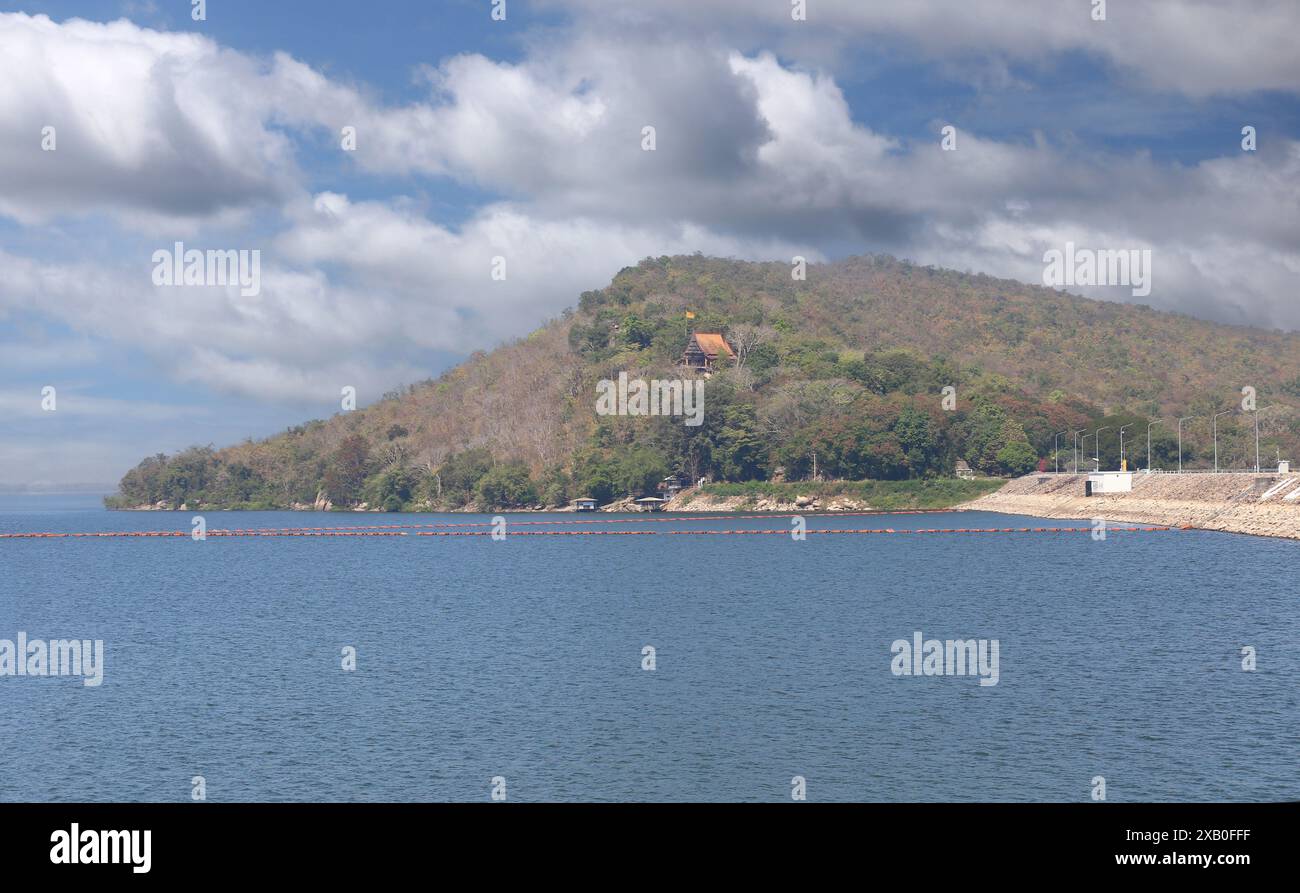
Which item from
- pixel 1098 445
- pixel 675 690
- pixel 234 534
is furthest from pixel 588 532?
pixel 675 690

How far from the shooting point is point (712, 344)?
196m

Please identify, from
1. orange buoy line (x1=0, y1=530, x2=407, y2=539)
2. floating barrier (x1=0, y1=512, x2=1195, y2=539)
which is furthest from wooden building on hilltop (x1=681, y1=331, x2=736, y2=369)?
orange buoy line (x1=0, y1=530, x2=407, y2=539)

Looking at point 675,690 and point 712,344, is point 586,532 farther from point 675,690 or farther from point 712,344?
point 675,690

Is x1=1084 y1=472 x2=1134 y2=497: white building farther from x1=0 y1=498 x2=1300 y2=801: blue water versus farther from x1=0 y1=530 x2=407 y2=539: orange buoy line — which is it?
x1=0 y1=530 x2=407 y2=539: orange buoy line

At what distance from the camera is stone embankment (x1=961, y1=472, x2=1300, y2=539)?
97.1 metres

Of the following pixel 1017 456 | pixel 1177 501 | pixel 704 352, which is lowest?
pixel 1177 501

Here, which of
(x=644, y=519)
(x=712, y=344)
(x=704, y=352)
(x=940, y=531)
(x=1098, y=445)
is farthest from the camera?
(x=712, y=344)

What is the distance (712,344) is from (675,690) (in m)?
161

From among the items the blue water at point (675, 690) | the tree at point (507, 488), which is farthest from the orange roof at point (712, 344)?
the blue water at point (675, 690)

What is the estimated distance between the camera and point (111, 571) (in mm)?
96062

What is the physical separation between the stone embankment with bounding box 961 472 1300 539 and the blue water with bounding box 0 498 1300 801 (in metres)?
20.7

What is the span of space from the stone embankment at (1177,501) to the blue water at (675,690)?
20.7 meters
